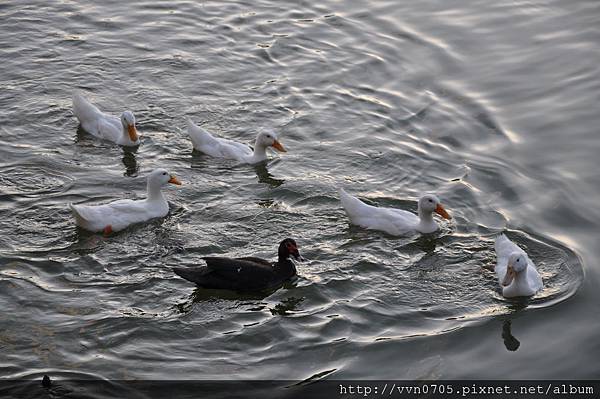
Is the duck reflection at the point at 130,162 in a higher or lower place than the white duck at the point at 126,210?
lower

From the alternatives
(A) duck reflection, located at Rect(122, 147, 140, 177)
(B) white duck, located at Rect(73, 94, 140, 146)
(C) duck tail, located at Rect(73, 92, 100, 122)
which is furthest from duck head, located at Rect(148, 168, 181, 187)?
(C) duck tail, located at Rect(73, 92, 100, 122)

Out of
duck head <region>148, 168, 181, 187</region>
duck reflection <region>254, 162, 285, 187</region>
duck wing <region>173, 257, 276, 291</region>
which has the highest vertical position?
duck head <region>148, 168, 181, 187</region>

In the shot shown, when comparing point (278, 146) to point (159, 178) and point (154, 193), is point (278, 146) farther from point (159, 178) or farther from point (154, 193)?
point (154, 193)

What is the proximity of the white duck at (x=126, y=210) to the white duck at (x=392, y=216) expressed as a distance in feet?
7.47

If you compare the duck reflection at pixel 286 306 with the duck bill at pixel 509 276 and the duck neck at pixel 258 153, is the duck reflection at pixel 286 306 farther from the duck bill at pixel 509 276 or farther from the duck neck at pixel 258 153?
the duck neck at pixel 258 153

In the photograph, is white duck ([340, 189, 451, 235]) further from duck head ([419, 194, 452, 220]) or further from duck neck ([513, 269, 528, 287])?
duck neck ([513, 269, 528, 287])

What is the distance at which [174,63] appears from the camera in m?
17.8

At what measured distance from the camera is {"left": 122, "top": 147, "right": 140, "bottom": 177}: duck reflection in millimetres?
14810

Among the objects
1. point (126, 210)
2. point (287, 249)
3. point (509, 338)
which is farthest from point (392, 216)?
point (126, 210)

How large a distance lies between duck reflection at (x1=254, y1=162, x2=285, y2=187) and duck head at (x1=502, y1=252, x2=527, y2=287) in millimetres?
3894

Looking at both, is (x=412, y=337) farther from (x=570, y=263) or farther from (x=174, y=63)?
(x=174, y=63)

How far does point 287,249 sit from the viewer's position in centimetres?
1195

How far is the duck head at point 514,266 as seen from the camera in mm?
11617

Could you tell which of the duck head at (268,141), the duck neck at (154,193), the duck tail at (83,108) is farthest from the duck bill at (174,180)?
the duck tail at (83,108)
